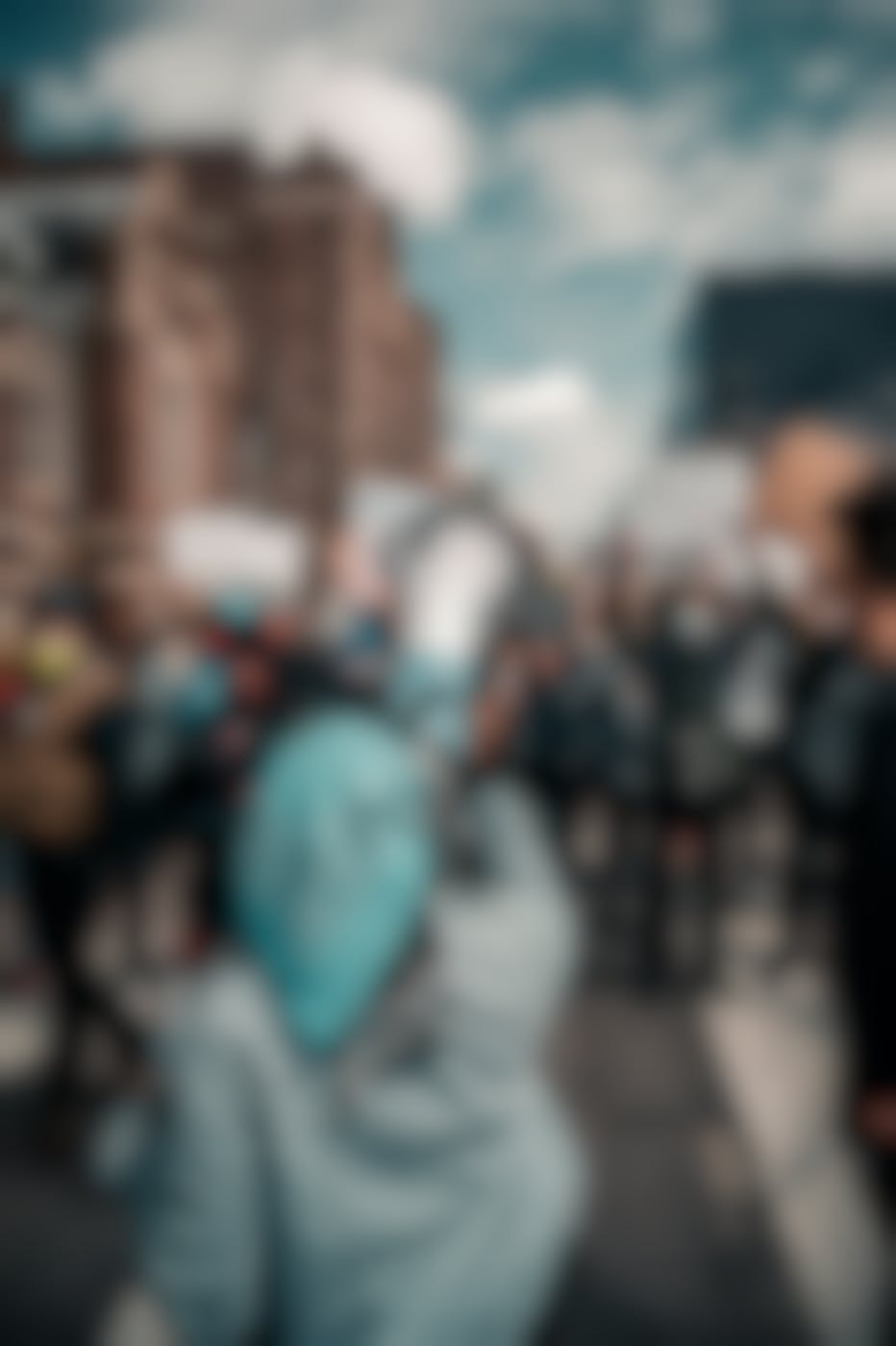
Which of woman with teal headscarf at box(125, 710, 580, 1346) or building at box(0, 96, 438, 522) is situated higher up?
building at box(0, 96, 438, 522)

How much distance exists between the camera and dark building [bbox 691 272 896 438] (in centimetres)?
217

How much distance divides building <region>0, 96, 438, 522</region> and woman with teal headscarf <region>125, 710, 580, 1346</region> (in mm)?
1362

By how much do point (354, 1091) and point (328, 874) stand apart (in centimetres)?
17

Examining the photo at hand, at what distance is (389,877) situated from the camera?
920 millimetres

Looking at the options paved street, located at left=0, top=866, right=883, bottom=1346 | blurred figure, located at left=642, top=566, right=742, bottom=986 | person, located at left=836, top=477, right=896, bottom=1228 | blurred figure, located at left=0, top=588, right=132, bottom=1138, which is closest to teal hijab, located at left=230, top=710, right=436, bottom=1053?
person, located at left=836, top=477, right=896, bottom=1228

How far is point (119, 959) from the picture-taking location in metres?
3.37

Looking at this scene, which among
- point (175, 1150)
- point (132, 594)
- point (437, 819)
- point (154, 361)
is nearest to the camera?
point (175, 1150)

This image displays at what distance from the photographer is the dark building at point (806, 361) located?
2.17 meters

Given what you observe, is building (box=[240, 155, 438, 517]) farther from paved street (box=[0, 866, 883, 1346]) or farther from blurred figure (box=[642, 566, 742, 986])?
paved street (box=[0, 866, 883, 1346])

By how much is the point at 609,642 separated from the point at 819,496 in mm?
1395

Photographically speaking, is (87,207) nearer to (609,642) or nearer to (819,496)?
(609,642)

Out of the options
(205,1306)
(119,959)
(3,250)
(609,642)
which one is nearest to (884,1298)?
(205,1306)

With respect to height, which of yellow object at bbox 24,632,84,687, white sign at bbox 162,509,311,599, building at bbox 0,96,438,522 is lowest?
yellow object at bbox 24,632,84,687

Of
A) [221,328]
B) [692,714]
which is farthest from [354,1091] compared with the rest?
[221,328]
